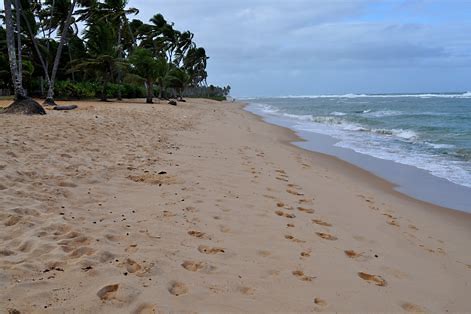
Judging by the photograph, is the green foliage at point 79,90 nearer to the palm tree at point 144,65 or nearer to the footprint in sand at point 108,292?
the palm tree at point 144,65

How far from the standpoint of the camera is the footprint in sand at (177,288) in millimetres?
2697

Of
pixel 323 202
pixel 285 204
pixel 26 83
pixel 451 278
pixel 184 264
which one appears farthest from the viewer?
pixel 26 83

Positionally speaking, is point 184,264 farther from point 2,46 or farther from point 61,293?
point 2,46

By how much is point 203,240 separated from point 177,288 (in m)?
0.94

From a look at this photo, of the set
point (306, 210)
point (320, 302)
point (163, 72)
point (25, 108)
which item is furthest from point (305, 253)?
point (163, 72)

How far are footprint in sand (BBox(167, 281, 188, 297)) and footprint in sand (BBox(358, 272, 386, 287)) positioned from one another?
1.58 meters

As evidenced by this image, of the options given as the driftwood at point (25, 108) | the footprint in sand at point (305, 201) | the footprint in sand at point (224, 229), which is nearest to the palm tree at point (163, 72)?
the driftwood at point (25, 108)

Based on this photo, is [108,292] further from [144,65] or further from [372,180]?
[144,65]

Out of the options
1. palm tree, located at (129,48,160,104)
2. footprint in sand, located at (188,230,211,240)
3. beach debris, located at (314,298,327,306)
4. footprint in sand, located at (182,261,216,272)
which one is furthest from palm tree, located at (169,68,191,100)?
→ beach debris, located at (314,298,327,306)

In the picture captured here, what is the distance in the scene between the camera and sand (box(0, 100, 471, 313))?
2.68m

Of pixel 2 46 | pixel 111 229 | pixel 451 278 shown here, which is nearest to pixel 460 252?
pixel 451 278

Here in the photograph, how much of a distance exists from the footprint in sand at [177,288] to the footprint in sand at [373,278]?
5.17 feet

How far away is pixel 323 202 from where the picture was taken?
5.72 metres

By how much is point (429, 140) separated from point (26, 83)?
26.9 metres
